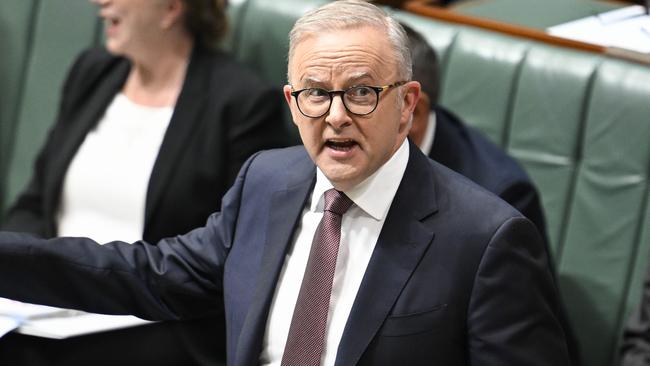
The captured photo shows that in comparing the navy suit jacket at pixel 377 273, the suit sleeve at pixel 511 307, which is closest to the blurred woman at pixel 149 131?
the navy suit jacket at pixel 377 273

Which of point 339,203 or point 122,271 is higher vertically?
point 339,203

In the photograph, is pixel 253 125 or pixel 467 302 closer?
pixel 467 302

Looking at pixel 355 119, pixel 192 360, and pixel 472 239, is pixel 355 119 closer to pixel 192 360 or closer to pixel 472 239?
pixel 472 239

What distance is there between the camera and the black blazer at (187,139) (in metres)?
2.39

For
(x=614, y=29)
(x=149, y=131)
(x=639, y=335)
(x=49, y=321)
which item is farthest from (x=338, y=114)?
(x=614, y=29)

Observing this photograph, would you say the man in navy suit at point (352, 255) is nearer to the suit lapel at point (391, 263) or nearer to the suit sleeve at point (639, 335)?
the suit lapel at point (391, 263)

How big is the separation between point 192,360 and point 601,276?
0.85 m

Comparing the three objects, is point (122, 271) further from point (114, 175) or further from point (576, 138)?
point (576, 138)

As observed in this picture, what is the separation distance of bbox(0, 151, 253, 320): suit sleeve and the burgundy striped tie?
0.57ft

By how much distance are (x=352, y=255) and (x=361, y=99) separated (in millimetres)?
240

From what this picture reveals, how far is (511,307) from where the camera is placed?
4.80 feet

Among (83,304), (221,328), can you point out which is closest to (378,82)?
(83,304)

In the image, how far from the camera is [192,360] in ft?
6.93

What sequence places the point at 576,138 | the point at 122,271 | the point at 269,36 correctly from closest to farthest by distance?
the point at 122,271
the point at 576,138
the point at 269,36
